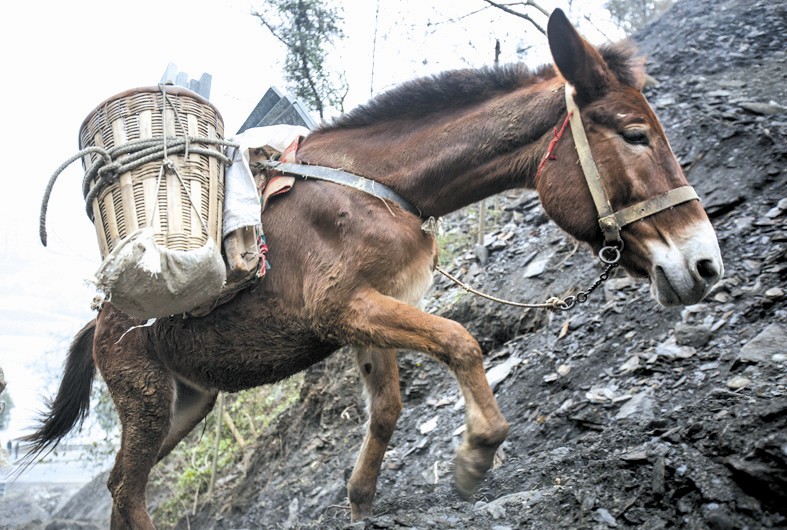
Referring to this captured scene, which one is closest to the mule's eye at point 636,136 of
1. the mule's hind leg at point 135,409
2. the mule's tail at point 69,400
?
the mule's hind leg at point 135,409

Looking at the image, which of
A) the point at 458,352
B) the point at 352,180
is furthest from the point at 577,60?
the point at 458,352

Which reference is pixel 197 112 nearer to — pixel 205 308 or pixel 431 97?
pixel 205 308

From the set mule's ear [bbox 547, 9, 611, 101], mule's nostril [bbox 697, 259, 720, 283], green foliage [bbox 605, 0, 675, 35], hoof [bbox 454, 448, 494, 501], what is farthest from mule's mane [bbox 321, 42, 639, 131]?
green foliage [bbox 605, 0, 675, 35]

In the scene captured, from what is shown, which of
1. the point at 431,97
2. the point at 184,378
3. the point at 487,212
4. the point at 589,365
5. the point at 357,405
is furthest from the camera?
the point at 487,212

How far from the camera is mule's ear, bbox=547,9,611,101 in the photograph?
11.5ft

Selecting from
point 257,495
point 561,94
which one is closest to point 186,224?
point 561,94

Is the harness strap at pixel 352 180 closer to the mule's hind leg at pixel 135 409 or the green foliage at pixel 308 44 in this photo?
the mule's hind leg at pixel 135 409

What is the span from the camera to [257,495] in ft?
25.9

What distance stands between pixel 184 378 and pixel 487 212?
261 inches

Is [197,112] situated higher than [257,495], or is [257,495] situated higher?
[197,112]

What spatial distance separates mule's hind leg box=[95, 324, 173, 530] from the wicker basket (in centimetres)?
90

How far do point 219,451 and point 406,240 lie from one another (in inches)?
286

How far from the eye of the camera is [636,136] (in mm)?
3438

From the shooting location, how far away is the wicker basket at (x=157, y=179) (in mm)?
3424
